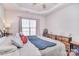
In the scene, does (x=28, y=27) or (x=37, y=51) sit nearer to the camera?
(x=37, y=51)

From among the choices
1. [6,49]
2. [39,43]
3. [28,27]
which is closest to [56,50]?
[39,43]

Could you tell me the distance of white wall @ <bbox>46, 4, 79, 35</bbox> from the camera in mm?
1515

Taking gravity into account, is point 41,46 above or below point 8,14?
below

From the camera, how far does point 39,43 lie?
1507mm

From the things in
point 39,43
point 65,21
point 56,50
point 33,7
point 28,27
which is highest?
point 33,7

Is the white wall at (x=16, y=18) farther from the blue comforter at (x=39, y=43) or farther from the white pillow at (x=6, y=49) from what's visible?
the white pillow at (x=6, y=49)

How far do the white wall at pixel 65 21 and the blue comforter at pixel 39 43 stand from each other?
0.22 m

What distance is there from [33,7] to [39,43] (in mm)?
594

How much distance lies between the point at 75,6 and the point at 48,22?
50 centimetres

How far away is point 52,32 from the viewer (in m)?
1.62

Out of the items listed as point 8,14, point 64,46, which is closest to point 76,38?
point 64,46

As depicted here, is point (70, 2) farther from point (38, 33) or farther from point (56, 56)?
point (56, 56)

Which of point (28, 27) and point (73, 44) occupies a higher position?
point (28, 27)

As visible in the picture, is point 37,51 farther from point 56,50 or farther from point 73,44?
point 73,44
